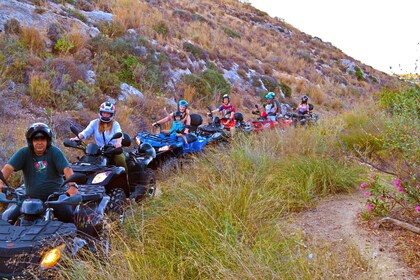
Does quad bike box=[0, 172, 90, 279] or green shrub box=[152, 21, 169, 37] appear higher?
green shrub box=[152, 21, 169, 37]

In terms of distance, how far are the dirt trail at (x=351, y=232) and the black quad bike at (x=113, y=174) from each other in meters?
2.16

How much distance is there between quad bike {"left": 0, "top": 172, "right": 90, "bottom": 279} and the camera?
3.26 m

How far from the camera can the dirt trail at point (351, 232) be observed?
12.0 feet

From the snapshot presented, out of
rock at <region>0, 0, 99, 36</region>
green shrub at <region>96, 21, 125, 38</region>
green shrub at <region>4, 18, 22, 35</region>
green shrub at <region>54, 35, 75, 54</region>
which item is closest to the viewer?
green shrub at <region>4, 18, 22, 35</region>

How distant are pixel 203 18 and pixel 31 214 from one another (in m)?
26.7

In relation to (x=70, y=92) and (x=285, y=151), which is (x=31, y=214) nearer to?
(x=285, y=151)

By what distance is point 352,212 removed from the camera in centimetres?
520

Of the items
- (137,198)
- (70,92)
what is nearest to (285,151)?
(137,198)

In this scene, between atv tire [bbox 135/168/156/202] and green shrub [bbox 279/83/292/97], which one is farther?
green shrub [bbox 279/83/292/97]

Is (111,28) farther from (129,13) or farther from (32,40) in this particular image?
(32,40)

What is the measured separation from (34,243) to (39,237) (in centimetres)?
9

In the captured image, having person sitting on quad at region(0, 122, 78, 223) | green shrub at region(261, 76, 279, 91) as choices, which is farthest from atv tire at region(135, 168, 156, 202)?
green shrub at region(261, 76, 279, 91)

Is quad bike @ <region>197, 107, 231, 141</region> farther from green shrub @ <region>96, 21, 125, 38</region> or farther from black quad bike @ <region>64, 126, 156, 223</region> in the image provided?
green shrub @ <region>96, 21, 125, 38</region>

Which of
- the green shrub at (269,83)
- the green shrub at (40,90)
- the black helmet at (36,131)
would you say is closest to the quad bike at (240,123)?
the green shrub at (40,90)
